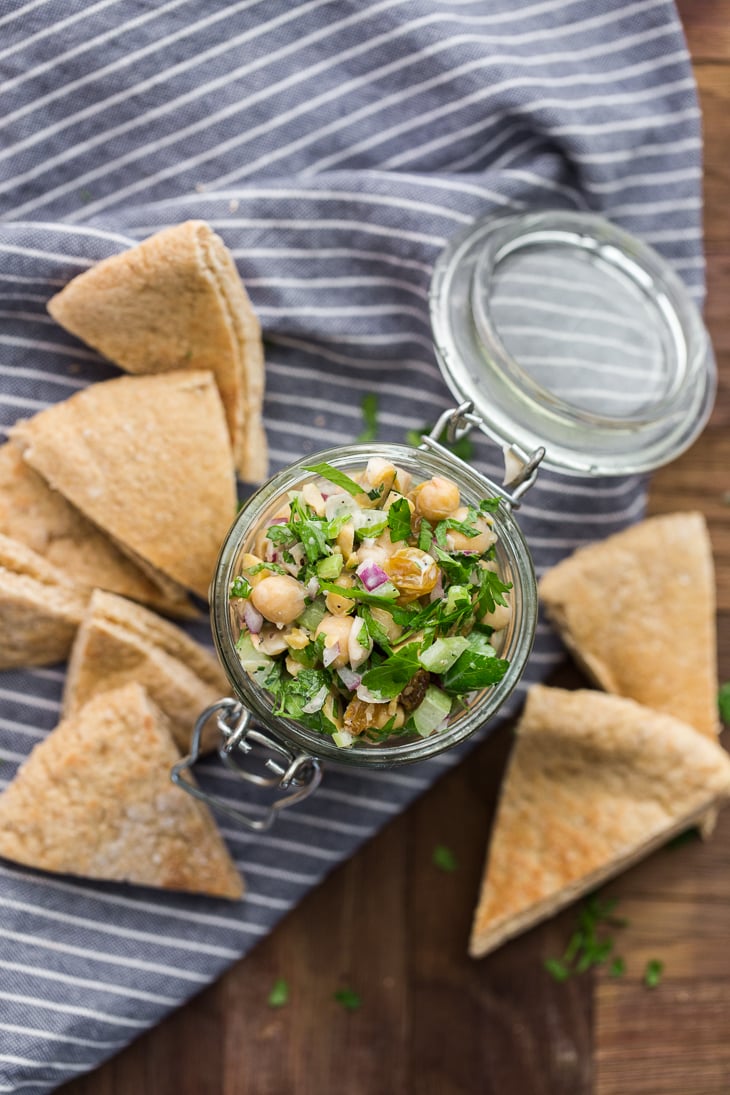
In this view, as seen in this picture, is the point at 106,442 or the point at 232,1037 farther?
the point at 232,1037

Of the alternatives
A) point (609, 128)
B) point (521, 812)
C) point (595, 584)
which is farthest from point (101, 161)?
point (521, 812)

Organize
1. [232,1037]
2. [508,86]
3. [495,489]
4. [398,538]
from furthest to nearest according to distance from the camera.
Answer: [232,1037]
[508,86]
[495,489]
[398,538]

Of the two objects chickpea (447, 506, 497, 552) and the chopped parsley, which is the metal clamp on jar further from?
the chopped parsley

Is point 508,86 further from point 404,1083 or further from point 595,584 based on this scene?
point 404,1083

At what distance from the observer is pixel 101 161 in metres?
2.21

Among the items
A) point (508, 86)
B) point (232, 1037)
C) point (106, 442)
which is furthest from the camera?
point (232, 1037)

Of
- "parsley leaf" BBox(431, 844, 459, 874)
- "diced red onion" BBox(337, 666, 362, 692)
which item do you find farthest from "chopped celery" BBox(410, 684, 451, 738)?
"parsley leaf" BBox(431, 844, 459, 874)

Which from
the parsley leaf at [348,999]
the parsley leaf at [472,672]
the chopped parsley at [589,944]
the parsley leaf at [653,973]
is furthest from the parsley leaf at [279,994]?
the parsley leaf at [472,672]

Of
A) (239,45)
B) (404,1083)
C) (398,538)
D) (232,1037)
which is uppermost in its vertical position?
(239,45)

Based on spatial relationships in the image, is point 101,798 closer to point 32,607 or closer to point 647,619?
point 32,607

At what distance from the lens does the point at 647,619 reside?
2.27 meters

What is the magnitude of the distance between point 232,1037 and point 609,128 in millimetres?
2374

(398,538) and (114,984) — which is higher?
(398,538)

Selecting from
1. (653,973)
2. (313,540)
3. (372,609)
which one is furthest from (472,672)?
(653,973)
